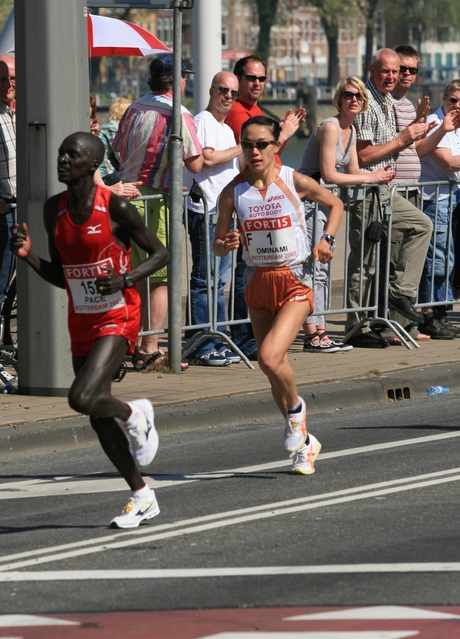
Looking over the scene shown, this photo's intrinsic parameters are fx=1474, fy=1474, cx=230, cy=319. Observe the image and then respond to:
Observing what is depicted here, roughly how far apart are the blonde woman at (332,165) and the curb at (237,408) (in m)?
1.14

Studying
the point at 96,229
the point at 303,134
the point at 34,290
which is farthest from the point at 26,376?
the point at 303,134

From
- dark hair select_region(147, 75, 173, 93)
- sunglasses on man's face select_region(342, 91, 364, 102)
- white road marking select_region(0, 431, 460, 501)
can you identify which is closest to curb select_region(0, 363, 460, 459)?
white road marking select_region(0, 431, 460, 501)

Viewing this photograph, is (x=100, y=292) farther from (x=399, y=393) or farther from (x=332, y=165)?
(x=332, y=165)

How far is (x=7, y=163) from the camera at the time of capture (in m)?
11.1

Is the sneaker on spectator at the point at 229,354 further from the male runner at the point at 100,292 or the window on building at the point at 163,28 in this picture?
the window on building at the point at 163,28

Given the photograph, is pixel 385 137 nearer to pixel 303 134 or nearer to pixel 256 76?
pixel 256 76

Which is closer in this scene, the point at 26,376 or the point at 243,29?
the point at 26,376

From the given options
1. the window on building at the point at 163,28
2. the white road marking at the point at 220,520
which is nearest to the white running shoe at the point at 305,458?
the white road marking at the point at 220,520

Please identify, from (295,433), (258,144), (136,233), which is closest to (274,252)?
(258,144)

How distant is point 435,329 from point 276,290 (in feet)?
17.2

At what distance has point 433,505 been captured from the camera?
7031 millimetres

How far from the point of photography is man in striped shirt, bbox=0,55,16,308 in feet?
36.1

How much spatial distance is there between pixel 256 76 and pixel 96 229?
17.1 feet

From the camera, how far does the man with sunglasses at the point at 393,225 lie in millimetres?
12383
